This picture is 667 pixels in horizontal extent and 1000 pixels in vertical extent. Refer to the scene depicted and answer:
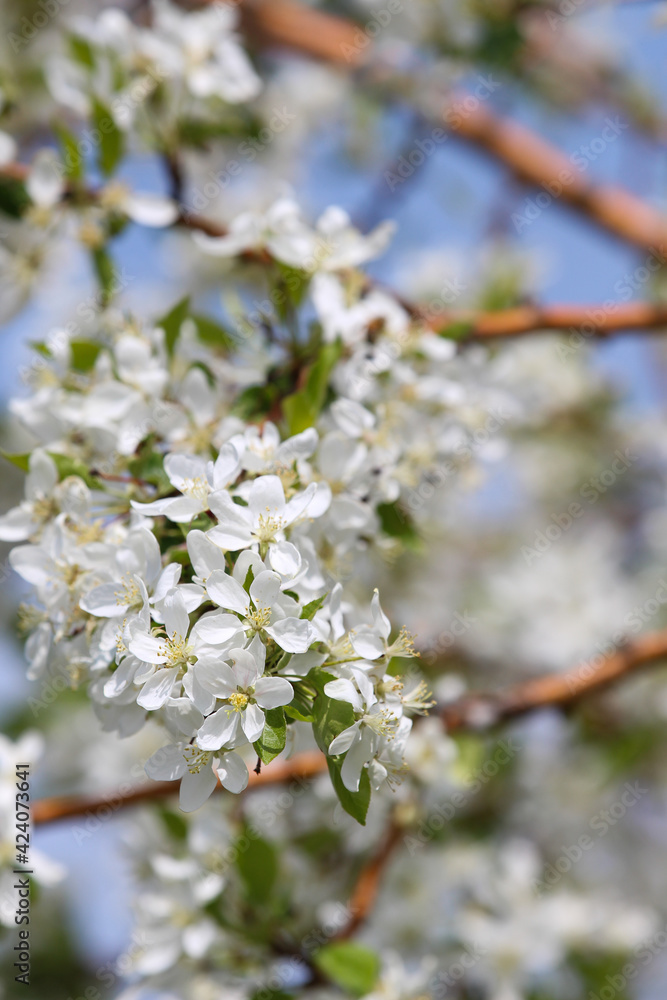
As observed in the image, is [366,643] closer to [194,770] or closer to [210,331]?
[194,770]

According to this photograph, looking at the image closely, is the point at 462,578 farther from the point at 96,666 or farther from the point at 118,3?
the point at 96,666

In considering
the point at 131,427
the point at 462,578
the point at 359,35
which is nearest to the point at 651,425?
the point at 462,578

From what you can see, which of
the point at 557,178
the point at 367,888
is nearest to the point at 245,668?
the point at 367,888

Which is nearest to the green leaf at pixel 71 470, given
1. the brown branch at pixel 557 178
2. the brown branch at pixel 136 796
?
the brown branch at pixel 136 796

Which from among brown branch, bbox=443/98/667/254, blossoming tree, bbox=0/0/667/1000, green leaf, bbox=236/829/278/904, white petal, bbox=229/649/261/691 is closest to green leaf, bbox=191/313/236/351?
blossoming tree, bbox=0/0/667/1000

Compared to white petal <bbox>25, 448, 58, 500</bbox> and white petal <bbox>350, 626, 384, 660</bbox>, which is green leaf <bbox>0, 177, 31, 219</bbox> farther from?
white petal <bbox>350, 626, 384, 660</bbox>

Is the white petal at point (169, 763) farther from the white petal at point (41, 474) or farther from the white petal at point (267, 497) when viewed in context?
the white petal at point (41, 474)
